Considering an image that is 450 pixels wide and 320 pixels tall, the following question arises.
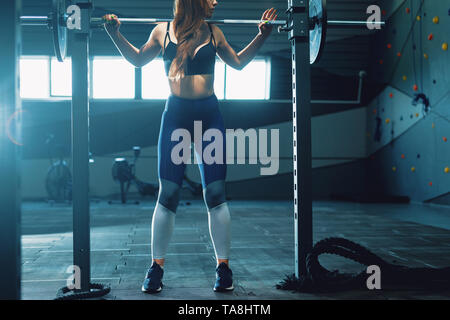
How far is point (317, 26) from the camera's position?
2004 mm

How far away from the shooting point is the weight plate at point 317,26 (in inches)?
75.5

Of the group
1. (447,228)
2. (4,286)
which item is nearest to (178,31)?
(4,286)

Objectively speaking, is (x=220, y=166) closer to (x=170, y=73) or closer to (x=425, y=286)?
(x=170, y=73)

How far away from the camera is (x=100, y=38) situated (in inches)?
316

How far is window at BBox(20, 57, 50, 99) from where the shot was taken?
26.6 ft

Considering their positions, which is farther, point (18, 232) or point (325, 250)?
point (325, 250)

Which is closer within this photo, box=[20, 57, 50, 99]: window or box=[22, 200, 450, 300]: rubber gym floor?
box=[22, 200, 450, 300]: rubber gym floor

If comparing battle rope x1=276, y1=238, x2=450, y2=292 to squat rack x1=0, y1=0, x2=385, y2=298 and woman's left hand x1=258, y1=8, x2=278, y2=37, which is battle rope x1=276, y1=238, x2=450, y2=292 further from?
woman's left hand x1=258, y1=8, x2=278, y2=37

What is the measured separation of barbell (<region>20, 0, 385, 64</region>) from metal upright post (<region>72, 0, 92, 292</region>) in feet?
0.30

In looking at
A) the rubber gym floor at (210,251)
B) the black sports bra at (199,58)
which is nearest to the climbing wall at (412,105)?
the rubber gym floor at (210,251)

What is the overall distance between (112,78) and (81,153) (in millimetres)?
6763

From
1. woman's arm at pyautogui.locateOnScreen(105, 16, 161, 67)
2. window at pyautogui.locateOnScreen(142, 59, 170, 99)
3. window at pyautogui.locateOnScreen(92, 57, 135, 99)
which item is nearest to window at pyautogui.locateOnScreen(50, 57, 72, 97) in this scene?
window at pyautogui.locateOnScreen(92, 57, 135, 99)

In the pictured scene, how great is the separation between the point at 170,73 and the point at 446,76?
5138 mm

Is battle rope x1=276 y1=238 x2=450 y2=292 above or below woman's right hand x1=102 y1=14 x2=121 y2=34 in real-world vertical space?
below
